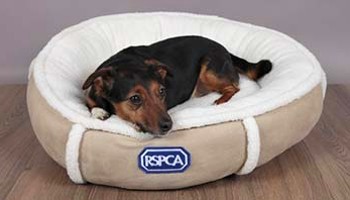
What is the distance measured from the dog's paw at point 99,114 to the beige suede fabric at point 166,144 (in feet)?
0.32

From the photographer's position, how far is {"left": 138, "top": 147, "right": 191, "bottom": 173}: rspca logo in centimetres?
194

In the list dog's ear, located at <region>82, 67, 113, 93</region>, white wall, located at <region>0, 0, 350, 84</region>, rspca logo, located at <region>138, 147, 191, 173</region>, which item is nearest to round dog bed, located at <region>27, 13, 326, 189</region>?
rspca logo, located at <region>138, 147, 191, 173</region>

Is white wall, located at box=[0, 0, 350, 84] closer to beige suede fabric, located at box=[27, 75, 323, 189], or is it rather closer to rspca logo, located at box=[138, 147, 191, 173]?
beige suede fabric, located at box=[27, 75, 323, 189]

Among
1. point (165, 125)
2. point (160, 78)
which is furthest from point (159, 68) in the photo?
point (165, 125)

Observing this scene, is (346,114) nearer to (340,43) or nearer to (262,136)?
(340,43)

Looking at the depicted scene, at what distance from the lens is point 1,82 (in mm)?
3492

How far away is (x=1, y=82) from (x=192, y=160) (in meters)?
1.92

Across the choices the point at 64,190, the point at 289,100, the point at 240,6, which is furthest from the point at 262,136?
the point at 240,6

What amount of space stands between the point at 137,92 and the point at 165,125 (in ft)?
0.57

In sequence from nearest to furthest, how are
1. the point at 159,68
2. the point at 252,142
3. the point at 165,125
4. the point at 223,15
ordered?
the point at 165,125, the point at 252,142, the point at 159,68, the point at 223,15

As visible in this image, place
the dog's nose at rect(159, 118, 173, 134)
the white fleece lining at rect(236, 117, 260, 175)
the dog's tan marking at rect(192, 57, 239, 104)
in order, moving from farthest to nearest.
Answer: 1. the dog's tan marking at rect(192, 57, 239, 104)
2. the white fleece lining at rect(236, 117, 260, 175)
3. the dog's nose at rect(159, 118, 173, 134)

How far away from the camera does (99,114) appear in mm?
2076

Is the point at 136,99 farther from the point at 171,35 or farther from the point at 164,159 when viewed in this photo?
the point at 171,35

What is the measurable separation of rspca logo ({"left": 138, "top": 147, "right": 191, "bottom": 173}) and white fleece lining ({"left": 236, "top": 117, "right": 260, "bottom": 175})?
0.75 feet
